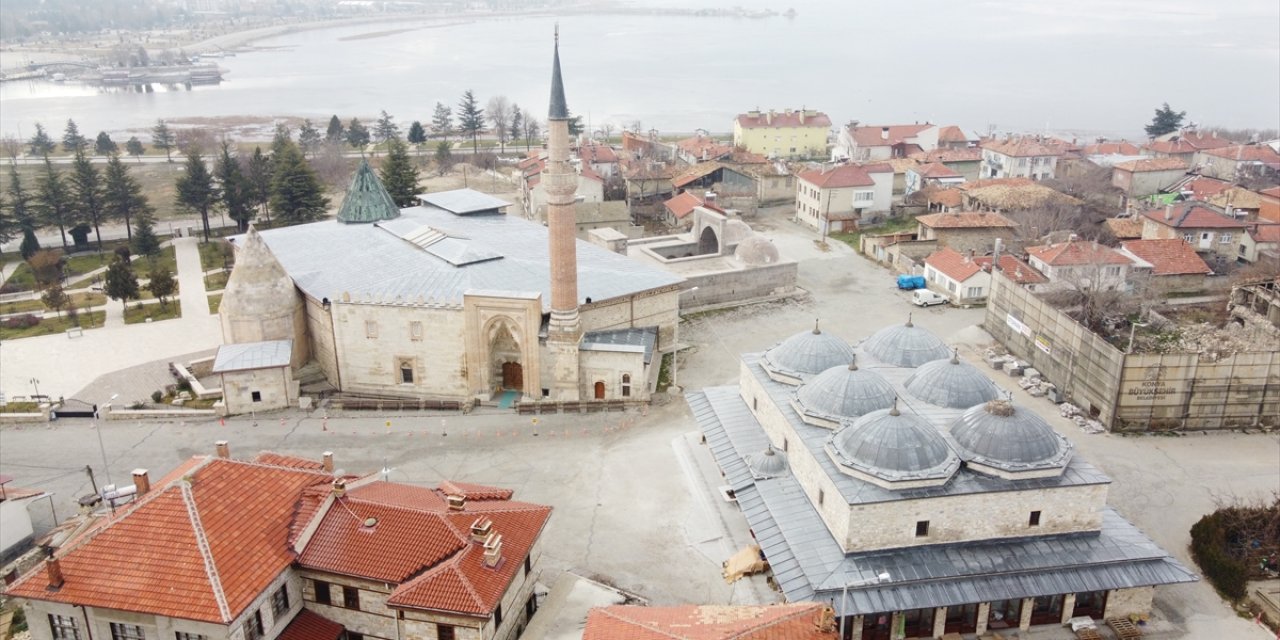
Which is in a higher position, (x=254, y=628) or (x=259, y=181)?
(x=259, y=181)

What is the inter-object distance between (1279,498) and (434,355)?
26.6 meters

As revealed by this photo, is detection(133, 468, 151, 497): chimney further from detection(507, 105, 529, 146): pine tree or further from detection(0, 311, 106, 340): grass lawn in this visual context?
detection(507, 105, 529, 146): pine tree

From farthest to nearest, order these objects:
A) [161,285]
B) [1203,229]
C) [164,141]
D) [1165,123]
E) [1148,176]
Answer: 1. [164,141]
2. [1165,123]
3. [1148,176]
4. [1203,229]
5. [161,285]

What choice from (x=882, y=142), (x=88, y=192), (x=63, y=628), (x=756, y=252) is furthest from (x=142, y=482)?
(x=882, y=142)

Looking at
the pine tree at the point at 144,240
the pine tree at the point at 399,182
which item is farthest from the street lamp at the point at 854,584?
the pine tree at the point at 144,240

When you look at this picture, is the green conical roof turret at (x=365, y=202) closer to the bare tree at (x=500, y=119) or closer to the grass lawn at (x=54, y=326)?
the grass lawn at (x=54, y=326)

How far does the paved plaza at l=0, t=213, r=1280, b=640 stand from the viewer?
2259 cm

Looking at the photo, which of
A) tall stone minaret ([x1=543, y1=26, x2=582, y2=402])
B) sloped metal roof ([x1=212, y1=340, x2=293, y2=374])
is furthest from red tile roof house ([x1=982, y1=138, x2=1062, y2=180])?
sloped metal roof ([x1=212, y1=340, x2=293, y2=374])

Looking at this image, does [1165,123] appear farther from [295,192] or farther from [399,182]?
[295,192]

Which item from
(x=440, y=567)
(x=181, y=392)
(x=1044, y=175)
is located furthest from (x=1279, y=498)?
(x=1044, y=175)

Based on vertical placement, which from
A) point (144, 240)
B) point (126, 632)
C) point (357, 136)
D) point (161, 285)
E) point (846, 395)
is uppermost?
point (357, 136)

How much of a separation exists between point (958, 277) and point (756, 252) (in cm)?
972

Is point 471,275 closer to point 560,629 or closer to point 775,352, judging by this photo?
point 775,352

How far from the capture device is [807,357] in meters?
25.3
